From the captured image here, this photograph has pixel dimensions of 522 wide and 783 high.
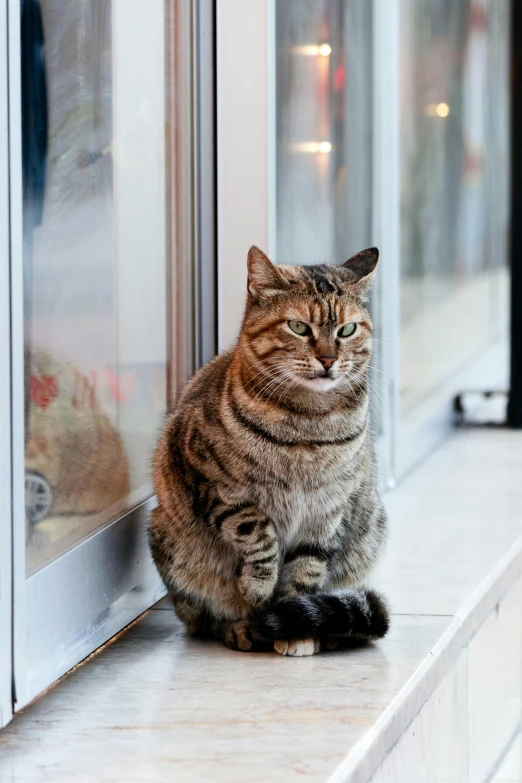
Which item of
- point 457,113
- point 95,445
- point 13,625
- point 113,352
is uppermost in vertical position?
point 457,113

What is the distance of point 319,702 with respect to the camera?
1.38 meters

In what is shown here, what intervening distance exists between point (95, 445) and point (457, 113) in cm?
248

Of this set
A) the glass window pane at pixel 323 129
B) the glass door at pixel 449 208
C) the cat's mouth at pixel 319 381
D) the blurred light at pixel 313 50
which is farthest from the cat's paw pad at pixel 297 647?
the glass door at pixel 449 208

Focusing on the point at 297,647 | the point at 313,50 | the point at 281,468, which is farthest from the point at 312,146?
the point at 297,647

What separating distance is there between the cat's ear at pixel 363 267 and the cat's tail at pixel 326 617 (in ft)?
1.38

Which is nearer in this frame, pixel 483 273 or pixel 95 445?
pixel 95 445

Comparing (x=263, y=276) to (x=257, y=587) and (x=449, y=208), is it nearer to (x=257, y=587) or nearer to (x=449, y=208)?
(x=257, y=587)

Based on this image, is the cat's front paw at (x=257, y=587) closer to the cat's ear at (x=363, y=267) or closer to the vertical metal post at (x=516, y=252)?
the cat's ear at (x=363, y=267)

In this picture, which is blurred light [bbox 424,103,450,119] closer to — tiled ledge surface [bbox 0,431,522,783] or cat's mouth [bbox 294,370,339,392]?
tiled ledge surface [bbox 0,431,522,783]

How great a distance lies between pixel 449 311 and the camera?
12.1ft

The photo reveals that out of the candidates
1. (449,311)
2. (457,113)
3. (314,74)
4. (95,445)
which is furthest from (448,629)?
(457,113)

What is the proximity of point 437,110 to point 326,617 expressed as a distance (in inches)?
89.2

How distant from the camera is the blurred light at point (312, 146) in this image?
229cm

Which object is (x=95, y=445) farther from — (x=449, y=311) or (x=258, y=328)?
(x=449, y=311)
